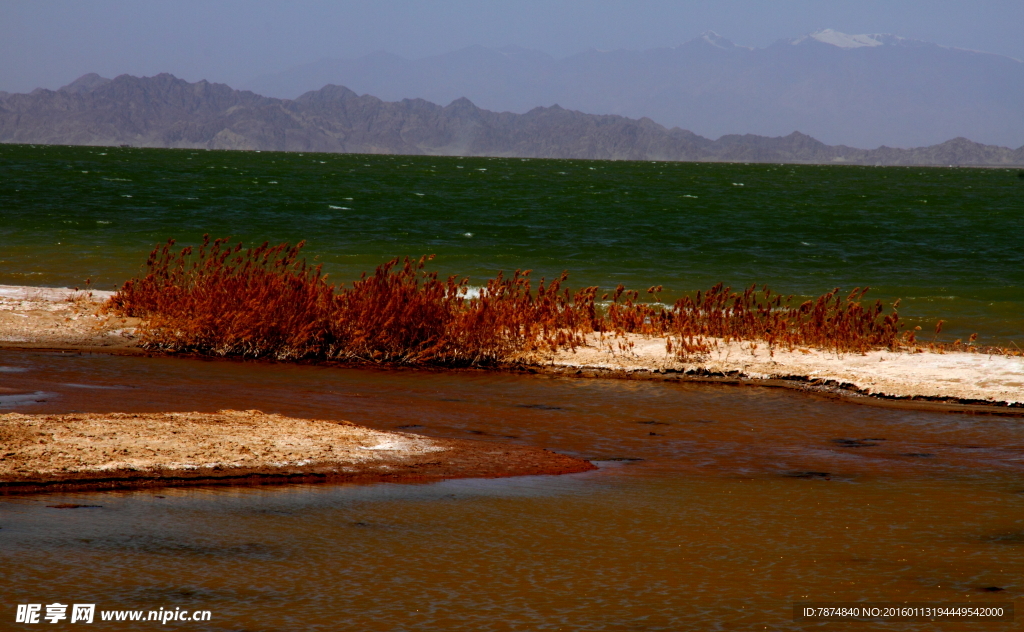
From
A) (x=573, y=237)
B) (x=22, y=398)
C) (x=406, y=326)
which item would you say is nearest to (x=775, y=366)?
(x=406, y=326)

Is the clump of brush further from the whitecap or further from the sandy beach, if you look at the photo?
the whitecap

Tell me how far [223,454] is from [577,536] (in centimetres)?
225

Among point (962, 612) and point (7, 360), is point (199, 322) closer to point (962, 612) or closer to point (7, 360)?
point (7, 360)

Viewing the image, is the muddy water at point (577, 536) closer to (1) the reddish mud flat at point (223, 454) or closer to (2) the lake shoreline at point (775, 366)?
(1) the reddish mud flat at point (223, 454)

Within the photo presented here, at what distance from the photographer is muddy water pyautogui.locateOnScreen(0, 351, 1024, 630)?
3.82 m

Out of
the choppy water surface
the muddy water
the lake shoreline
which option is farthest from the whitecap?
the choppy water surface

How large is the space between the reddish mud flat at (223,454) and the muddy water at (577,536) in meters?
0.21

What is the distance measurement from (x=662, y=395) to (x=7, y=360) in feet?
21.6

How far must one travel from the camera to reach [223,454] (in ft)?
19.0

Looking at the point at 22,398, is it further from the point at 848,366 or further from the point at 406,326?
the point at 848,366

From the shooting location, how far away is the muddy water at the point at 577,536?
382 cm

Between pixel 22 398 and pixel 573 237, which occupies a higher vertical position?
pixel 573 237

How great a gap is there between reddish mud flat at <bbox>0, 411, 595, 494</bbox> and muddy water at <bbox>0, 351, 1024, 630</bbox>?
0.21 metres

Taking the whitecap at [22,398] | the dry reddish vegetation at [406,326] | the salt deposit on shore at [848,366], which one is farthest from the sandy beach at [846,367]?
the whitecap at [22,398]
